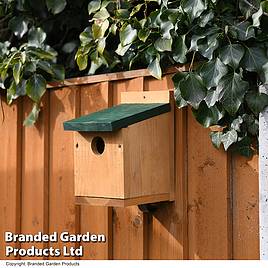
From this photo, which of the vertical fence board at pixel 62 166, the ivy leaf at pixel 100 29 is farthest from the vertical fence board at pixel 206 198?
the vertical fence board at pixel 62 166

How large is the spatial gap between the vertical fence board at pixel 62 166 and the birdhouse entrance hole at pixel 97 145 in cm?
38

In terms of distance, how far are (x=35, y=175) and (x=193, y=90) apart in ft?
3.48

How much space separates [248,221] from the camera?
258 cm

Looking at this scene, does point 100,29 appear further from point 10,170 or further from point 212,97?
point 10,170

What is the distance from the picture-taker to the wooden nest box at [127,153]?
8.61 ft

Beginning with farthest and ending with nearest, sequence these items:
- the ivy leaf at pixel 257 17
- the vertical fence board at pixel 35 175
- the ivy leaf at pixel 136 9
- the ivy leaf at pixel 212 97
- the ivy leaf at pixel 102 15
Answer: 1. the vertical fence board at pixel 35 175
2. the ivy leaf at pixel 102 15
3. the ivy leaf at pixel 136 9
4. the ivy leaf at pixel 212 97
5. the ivy leaf at pixel 257 17

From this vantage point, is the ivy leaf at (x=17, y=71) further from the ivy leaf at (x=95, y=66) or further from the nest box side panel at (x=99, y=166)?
the nest box side panel at (x=99, y=166)

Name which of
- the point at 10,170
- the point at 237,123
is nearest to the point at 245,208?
the point at 237,123

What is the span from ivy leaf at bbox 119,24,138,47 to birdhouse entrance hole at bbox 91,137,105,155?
1.18 feet

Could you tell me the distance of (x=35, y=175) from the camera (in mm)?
3305

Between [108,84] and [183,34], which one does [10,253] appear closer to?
[108,84]

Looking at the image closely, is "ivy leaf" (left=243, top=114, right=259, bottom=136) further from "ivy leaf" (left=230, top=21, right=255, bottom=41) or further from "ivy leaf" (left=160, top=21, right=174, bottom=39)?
"ivy leaf" (left=160, top=21, right=174, bottom=39)

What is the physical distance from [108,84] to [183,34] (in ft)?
1.73

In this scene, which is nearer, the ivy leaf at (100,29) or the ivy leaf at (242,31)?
the ivy leaf at (242,31)
